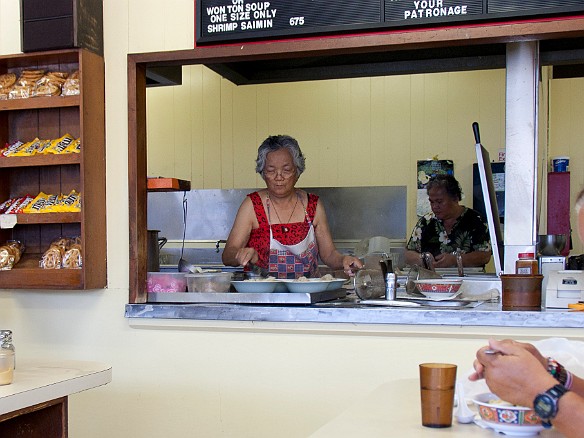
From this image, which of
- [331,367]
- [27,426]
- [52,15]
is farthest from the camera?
[52,15]

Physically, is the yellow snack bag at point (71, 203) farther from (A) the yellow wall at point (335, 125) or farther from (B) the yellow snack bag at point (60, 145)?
(A) the yellow wall at point (335, 125)

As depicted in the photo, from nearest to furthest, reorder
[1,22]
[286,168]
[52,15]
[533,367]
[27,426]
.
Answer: [533,367] < [27,426] < [52,15] < [1,22] < [286,168]

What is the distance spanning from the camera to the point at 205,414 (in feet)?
12.0

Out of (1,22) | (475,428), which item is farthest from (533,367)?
(1,22)

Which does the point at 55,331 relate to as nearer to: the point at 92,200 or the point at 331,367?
the point at 92,200

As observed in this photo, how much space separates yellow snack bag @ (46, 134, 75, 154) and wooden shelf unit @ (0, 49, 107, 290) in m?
0.06

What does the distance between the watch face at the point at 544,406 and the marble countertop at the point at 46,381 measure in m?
1.52

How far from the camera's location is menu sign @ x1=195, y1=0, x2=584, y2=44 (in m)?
3.22

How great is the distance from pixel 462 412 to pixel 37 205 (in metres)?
2.63

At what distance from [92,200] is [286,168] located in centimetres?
132

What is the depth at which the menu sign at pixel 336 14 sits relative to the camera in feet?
10.6

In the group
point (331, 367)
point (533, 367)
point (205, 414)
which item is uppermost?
point (533, 367)

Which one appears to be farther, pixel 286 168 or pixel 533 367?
pixel 286 168

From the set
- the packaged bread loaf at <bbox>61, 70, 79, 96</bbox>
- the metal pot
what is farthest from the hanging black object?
the metal pot
